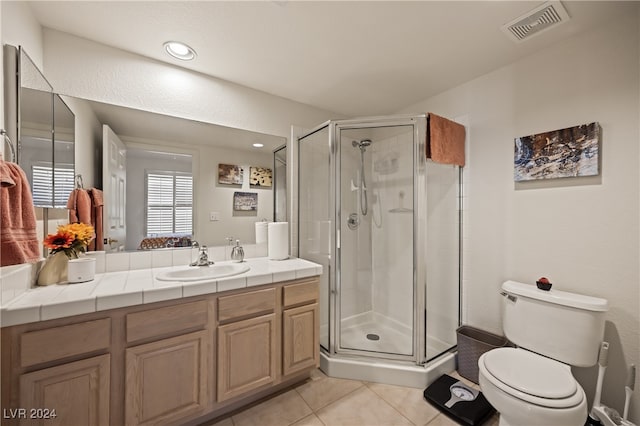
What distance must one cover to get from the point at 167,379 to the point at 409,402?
5.02 feet

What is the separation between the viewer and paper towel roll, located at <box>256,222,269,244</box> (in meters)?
2.30

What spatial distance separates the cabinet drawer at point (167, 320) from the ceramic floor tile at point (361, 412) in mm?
1001

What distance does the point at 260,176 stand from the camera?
7.65 feet

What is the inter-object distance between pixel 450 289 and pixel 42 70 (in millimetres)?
3329

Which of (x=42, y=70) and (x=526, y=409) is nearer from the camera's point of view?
(x=526, y=409)

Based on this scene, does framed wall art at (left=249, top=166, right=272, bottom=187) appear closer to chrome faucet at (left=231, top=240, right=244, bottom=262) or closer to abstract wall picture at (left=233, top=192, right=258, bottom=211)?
abstract wall picture at (left=233, top=192, right=258, bottom=211)

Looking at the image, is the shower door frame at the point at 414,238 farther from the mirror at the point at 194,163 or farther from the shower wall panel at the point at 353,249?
the mirror at the point at 194,163

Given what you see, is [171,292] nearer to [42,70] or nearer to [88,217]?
[88,217]

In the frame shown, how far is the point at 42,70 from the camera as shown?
156 centimetres

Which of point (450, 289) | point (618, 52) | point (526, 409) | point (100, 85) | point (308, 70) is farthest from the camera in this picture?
point (450, 289)

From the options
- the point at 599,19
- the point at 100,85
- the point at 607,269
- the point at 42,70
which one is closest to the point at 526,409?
the point at 607,269

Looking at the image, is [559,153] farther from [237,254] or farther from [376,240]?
[237,254]

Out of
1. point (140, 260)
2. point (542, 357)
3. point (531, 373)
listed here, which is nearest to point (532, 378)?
point (531, 373)

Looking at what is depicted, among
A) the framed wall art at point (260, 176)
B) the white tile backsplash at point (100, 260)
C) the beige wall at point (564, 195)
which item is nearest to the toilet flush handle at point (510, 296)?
the beige wall at point (564, 195)
